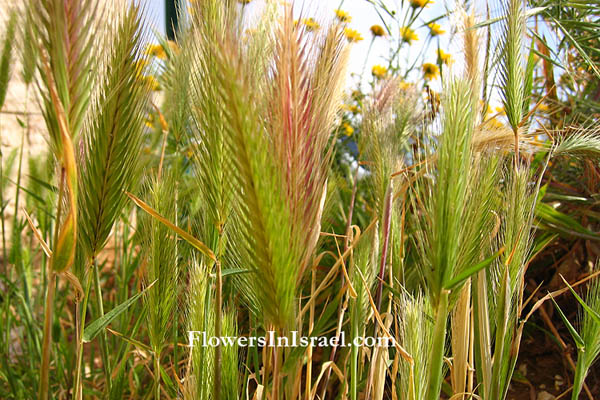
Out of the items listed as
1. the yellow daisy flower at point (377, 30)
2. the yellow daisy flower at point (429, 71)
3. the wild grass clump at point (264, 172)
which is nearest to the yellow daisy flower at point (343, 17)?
the wild grass clump at point (264, 172)

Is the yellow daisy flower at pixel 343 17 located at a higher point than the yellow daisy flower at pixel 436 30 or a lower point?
lower

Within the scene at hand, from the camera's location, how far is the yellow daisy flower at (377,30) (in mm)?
1552

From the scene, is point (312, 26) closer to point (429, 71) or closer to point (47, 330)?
point (47, 330)

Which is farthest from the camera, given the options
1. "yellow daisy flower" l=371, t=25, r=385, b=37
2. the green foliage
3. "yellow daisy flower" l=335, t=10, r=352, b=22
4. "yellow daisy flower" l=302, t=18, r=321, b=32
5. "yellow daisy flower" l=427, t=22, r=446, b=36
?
"yellow daisy flower" l=371, t=25, r=385, b=37

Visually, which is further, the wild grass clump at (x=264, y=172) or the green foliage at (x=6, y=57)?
the green foliage at (x=6, y=57)

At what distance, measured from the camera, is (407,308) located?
1.69 ft

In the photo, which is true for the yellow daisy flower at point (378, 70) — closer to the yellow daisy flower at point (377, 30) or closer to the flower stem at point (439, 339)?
the yellow daisy flower at point (377, 30)

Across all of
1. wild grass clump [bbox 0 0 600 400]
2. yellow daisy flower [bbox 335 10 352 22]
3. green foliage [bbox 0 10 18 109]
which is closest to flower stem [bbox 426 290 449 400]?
wild grass clump [bbox 0 0 600 400]

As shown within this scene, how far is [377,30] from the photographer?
156cm

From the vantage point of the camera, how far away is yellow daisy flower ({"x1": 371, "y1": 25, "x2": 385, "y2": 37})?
61.1 inches

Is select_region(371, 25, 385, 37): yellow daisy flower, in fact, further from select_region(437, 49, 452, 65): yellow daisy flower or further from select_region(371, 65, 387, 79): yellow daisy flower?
select_region(437, 49, 452, 65): yellow daisy flower

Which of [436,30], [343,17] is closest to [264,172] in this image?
[343,17]

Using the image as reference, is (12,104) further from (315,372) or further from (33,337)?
(315,372)

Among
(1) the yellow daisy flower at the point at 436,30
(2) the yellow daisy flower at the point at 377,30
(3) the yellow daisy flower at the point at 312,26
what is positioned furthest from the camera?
(2) the yellow daisy flower at the point at 377,30
